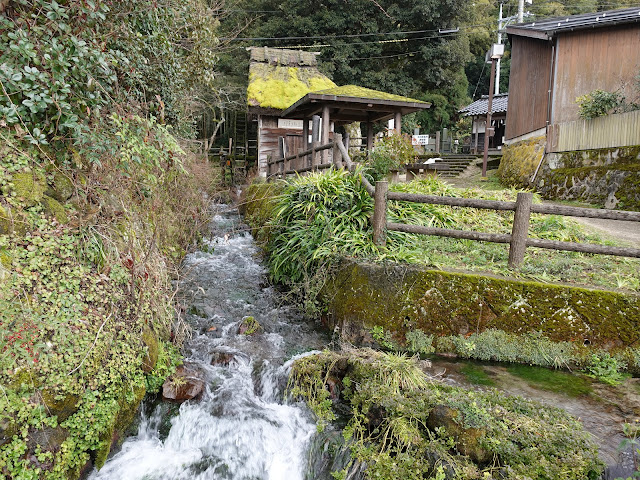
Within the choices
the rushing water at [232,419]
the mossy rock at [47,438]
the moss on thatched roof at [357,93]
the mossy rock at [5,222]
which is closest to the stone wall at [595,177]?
the moss on thatched roof at [357,93]

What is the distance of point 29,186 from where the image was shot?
3205 millimetres

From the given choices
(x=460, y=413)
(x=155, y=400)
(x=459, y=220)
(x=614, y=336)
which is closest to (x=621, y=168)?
(x=459, y=220)

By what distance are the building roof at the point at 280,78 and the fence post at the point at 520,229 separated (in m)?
12.6

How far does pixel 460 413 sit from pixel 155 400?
278 centimetres

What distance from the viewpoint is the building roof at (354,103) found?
9586 mm

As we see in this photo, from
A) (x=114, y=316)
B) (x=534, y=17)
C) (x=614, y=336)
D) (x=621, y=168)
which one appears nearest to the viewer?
(x=114, y=316)

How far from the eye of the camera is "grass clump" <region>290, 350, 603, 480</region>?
2.60m

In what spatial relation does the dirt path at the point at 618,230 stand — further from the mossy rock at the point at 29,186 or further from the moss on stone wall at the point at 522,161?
the mossy rock at the point at 29,186

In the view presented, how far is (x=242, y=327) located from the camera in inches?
208

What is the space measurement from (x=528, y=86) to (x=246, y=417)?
49.6 feet

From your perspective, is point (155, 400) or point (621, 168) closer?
point (155, 400)

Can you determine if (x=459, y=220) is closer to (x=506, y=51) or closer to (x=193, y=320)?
(x=193, y=320)

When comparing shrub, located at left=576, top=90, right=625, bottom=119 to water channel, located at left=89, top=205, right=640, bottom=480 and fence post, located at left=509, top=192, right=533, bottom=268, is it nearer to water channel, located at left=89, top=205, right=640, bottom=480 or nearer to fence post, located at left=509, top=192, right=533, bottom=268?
fence post, located at left=509, top=192, right=533, bottom=268

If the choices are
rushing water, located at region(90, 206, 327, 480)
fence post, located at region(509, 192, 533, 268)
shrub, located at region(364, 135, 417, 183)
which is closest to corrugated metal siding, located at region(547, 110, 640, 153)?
shrub, located at region(364, 135, 417, 183)
